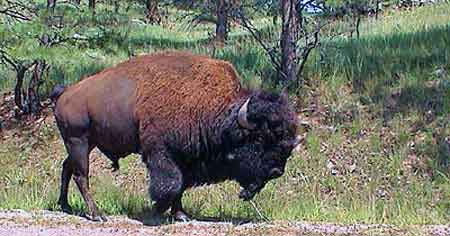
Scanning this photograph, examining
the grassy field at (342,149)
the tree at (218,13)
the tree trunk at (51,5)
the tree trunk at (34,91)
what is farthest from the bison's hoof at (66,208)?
the tree at (218,13)

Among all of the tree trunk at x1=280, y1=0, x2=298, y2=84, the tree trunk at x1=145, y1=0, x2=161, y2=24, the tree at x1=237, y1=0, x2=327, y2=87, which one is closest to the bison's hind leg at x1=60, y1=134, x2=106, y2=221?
the tree at x1=237, y1=0, x2=327, y2=87

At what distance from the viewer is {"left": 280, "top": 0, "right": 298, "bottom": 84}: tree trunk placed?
586 inches

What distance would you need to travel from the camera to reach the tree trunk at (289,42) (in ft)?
48.8

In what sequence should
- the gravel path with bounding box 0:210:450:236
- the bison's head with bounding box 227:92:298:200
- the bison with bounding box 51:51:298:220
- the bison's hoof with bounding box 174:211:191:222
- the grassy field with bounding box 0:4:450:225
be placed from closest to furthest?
the gravel path with bounding box 0:210:450:236 < the bison's head with bounding box 227:92:298:200 < the bison with bounding box 51:51:298:220 < the bison's hoof with bounding box 174:211:191:222 < the grassy field with bounding box 0:4:450:225

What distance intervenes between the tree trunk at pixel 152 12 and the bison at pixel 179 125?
27270 mm

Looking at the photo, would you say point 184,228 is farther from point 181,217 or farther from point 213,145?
point 213,145

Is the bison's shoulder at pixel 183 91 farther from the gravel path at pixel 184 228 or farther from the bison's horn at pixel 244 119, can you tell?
the gravel path at pixel 184 228

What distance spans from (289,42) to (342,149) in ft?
8.33

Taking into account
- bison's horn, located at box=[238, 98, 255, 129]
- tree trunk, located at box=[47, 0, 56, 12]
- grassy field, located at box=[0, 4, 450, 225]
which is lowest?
grassy field, located at box=[0, 4, 450, 225]

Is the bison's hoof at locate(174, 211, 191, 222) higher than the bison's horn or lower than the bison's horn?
lower

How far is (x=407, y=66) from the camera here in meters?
15.4

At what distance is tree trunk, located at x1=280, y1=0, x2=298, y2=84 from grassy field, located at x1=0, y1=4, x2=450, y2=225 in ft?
1.67

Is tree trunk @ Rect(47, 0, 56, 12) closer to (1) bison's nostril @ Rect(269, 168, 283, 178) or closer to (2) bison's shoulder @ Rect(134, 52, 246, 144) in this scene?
(2) bison's shoulder @ Rect(134, 52, 246, 144)

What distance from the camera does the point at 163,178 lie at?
26.5 feet
